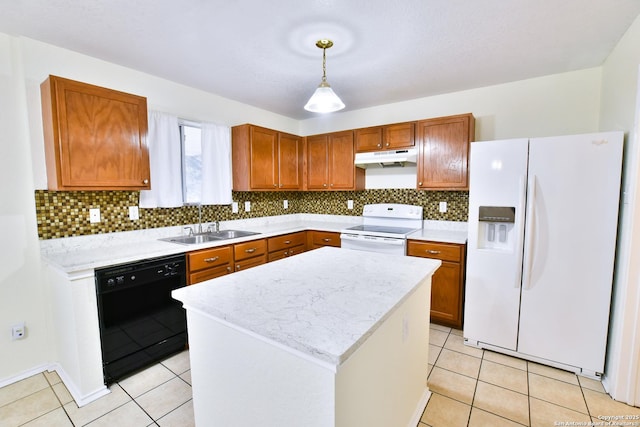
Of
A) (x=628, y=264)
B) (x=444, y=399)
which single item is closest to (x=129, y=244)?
(x=444, y=399)

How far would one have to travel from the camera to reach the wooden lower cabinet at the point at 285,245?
3.30m

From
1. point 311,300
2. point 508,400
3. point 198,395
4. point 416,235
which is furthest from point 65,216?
point 508,400

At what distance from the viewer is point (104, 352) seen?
6.57 feet

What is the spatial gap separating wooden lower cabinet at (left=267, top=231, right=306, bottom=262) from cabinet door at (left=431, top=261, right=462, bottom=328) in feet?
5.35

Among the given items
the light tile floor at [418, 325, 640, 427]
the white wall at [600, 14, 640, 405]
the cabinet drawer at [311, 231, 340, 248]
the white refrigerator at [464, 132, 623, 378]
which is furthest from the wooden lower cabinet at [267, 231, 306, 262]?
the white wall at [600, 14, 640, 405]

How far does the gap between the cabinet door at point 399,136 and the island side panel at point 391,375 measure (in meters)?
1.98

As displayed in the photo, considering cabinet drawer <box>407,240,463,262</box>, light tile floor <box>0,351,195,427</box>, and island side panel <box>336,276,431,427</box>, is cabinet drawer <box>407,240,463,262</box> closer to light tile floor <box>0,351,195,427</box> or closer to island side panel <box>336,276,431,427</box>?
island side panel <box>336,276,431,427</box>

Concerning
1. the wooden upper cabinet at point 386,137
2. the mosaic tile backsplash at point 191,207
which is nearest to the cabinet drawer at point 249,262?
the mosaic tile backsplash at point 191,207

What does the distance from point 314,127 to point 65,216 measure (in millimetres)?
3170

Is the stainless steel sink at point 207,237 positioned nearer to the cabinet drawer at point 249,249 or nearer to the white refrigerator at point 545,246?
the cabinet drawer at point 249,249

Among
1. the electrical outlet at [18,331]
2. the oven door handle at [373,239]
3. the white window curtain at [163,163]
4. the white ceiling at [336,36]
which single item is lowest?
the electrical outlet at [18,331]

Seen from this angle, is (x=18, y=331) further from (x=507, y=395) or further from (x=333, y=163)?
(x=507, y=395)

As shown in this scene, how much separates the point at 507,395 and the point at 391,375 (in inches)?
47.4

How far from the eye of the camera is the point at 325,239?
144 inches
